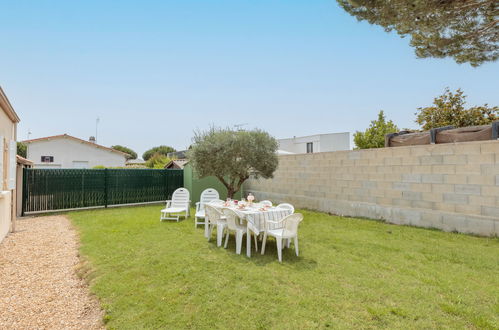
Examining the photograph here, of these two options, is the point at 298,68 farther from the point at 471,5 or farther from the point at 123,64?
the point at 123,64

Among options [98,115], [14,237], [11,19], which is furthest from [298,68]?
[98,115]

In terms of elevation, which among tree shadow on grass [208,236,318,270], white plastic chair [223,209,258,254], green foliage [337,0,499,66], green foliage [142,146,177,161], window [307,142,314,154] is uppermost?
green foliage [142,146,177,161]

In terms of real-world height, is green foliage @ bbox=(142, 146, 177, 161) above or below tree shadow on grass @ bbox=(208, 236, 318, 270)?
above

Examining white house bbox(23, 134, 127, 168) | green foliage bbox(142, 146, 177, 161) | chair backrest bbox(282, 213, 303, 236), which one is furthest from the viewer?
green foliage bbox(142, 146, 177, 161)

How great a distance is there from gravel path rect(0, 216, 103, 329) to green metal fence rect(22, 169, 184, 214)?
3898 millimetres

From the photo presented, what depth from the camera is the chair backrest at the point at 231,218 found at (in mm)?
5115

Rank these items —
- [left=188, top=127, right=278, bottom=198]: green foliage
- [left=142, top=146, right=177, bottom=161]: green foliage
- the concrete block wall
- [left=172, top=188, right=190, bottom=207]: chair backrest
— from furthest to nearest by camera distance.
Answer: [left=142, top=146, right=177, bottom=161]: green foliage → [left=172, top=188, right=190, bottom=207]: chair backrest → [left=188, top=127, right=278, bottom=198]: green foliage → the concrete block wall

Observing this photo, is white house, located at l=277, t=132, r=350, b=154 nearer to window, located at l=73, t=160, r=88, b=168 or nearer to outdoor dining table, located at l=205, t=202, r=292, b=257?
window, located at l=73, t=160, r=88, b=168

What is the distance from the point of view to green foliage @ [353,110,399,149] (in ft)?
71.6

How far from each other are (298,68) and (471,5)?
5.91 m

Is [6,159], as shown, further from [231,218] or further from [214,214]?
[231,218]

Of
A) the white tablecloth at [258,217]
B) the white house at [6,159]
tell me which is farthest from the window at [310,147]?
the white house at [6,159]

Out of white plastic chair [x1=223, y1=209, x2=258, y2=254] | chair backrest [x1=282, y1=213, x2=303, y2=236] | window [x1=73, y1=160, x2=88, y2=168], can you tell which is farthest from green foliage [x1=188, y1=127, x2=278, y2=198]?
window [x1=73, y1=160, x2=88, y2=168]

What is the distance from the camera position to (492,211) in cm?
571
